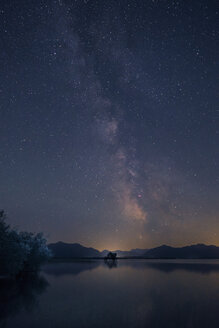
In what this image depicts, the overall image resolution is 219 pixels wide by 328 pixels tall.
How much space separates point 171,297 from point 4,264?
2584 centimetres

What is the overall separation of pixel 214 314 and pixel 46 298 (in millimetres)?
12995

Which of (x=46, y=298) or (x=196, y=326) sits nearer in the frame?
(x=196, y=326)

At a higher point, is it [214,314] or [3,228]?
[3,228]

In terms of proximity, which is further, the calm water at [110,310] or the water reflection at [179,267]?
the water reflection at [179,267]

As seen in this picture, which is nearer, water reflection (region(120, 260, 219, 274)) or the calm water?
the calm water

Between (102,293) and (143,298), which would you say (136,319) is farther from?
(102,293)

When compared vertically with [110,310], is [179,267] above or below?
above

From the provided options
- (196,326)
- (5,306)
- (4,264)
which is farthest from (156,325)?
(4,264)

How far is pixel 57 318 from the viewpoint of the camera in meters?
14.2

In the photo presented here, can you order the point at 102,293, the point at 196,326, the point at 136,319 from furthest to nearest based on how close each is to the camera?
the point at 102,293 → the point at 136,319 → the point at 196,326

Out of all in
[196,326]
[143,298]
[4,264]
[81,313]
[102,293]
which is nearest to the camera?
[196,326]

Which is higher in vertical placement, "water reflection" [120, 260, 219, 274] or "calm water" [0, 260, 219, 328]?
"water reflection" [120, 260, 219, 274]

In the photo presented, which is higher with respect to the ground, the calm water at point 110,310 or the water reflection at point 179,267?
the water reflection at point 179,267

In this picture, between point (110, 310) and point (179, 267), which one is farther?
point (179, 267)
